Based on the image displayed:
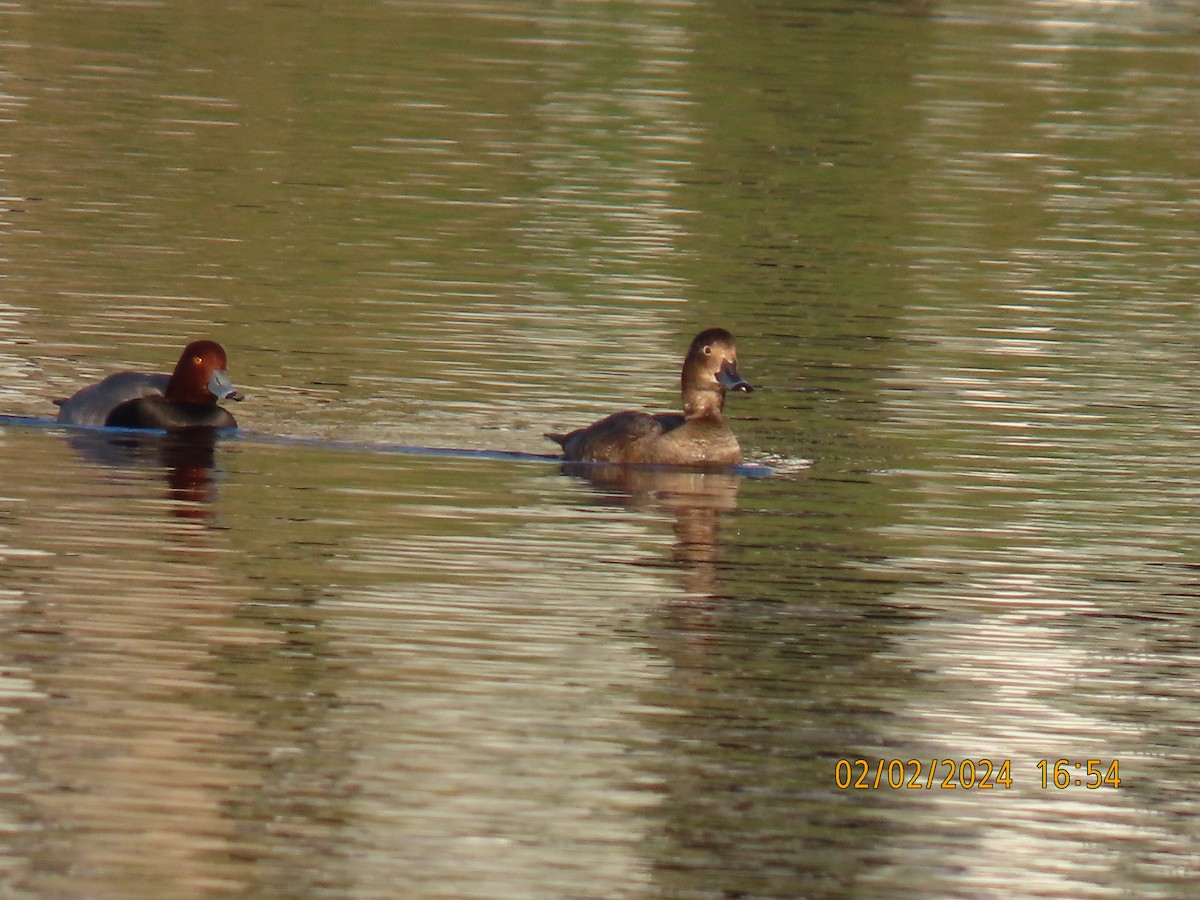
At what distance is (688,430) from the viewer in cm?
1783

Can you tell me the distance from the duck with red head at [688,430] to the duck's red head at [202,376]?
2.34 metres

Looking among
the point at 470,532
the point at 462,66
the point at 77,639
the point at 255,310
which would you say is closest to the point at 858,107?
the point at 462,66

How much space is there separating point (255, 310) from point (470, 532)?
8676 millimetres

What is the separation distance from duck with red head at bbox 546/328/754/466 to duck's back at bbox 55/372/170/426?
291 cm

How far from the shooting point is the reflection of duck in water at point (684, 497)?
15211 millimetres

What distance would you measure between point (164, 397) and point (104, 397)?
414 millimetres

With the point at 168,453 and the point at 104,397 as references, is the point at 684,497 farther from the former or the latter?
the point at 104,397

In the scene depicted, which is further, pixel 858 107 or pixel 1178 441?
pixel 858 107

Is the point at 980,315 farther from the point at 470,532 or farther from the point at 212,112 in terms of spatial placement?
the point at 212,112

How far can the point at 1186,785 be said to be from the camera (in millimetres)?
11602

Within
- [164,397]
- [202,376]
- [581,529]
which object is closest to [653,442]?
[581,529]
